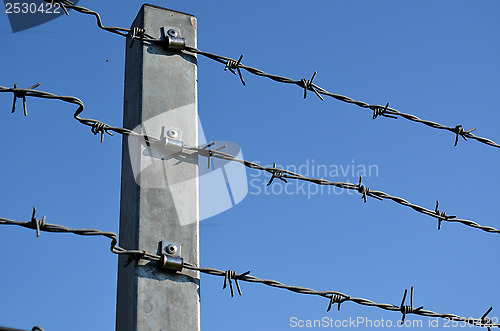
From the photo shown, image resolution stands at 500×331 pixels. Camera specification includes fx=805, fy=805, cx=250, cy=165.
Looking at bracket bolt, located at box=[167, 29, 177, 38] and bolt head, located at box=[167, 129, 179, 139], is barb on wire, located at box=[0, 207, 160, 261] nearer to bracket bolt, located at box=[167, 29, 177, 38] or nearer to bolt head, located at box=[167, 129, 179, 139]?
bolt head, located at box=[167, 129, 179, 139]

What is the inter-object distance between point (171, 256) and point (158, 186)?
31cm

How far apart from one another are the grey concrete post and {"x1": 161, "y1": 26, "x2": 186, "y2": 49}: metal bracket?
0.09 ft

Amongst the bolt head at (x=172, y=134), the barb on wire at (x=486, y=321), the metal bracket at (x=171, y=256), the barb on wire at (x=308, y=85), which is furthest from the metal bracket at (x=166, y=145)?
the barb on wire at (x=486, y=321)

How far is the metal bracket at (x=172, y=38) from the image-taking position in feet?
11.8

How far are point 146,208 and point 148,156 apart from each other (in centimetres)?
24

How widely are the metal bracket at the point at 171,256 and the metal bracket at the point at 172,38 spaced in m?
0.92

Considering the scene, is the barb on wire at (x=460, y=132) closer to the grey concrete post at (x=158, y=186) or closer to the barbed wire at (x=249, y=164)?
the barbed wire at (x=249, y=164)

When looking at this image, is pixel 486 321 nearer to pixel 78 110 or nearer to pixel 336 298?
pixel 336 298

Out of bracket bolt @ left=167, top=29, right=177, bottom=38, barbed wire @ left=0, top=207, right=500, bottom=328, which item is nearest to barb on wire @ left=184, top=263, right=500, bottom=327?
barbed wire @ left=0, top=207, right=500, bottom=328

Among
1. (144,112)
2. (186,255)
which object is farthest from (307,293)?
(144,112)

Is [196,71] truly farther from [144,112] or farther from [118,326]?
[118,326]

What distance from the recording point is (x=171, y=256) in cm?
320

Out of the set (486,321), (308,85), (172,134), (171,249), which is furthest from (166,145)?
(486,321)

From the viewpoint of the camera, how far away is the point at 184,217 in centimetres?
333
